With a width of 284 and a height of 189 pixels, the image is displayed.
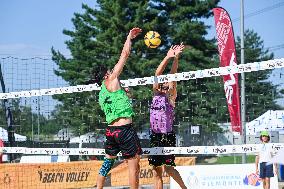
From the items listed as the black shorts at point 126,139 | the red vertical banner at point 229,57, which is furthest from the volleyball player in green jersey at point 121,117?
the red vertical banner at point 229,57

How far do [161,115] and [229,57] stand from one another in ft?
27.3

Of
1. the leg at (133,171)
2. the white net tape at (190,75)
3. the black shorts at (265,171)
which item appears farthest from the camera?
the black shorts at (265,171)

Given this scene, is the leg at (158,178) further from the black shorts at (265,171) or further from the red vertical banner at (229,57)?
the red vertical banner at (229,57)

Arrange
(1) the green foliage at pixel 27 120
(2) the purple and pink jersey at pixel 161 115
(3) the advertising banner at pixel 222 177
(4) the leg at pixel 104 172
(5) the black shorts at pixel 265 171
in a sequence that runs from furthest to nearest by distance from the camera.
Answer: (1) the green foliage at pixel 27 120, (3) the advertising banner at pixel 222 177, (5) the black shorts at pixel 265 171, (2) the purple and pink jersey at pixel 161 115, (4) the leg at pixel 104 172

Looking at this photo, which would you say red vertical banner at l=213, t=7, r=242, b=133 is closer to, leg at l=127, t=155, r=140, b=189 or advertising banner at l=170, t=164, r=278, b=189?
advertising banner at l=170, t=164, r=278, b=189

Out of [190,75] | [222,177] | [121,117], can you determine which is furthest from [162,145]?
[222,177]

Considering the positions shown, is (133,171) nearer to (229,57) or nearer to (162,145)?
(162,145)

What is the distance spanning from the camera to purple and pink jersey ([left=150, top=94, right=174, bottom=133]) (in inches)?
331

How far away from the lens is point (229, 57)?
1631cm

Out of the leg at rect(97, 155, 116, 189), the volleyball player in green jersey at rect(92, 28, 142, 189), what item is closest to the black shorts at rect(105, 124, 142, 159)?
the volleyball player in green jersey at rect(92, 28, 142, 189)

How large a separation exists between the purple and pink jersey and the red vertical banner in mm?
6985

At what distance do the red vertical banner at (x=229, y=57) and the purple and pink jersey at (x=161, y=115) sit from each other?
6.98m

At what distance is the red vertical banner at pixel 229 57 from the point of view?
52.0 ft

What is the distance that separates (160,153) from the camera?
27.3ft
